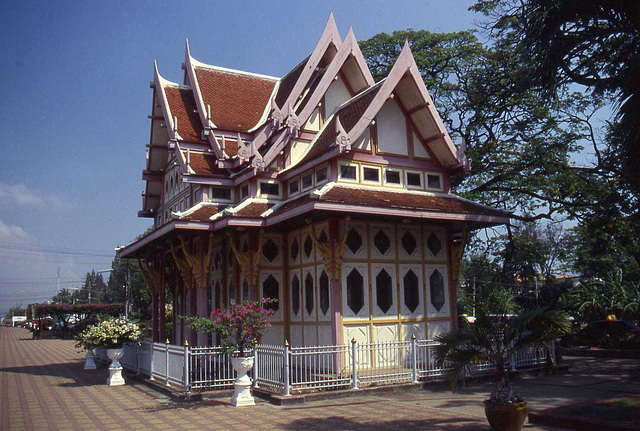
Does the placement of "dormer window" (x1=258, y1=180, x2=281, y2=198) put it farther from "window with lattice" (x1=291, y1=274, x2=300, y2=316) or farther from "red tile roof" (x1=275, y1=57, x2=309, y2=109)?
"red tile roof" (x1=275, y1=57, x2=309, y2=109)

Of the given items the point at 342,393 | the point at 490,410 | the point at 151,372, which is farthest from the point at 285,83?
the point at 490,410

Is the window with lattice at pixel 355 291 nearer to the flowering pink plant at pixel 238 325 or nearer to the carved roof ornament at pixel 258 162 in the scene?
the flowering pink plant at pixel 238 325

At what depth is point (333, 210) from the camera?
13.5 meters

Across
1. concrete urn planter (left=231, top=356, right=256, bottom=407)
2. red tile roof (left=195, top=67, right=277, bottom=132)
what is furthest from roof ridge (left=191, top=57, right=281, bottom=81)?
concrete urn planter (left=231, top=356, right=256, bottom=407)

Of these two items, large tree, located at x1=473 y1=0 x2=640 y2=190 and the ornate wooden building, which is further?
the ornate wooden building

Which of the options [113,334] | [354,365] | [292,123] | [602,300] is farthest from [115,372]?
[602,300]

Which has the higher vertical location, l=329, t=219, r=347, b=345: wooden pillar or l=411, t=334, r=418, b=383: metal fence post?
l=329, t=219, r=347, b=345: wooden pillar

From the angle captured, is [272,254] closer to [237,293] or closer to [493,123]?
[237,293]

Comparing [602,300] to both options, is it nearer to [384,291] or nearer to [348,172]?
[384,291]

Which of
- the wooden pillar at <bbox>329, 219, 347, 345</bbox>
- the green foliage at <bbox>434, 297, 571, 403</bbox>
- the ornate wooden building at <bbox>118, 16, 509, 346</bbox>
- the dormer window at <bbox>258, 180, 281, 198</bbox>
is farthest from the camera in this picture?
the dormer window at <bbox>258, 180, 281, 198</bbox>

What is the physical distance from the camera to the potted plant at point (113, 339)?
16078 millimetres

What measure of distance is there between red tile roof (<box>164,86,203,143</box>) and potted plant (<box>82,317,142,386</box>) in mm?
6766

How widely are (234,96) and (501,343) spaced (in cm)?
1597

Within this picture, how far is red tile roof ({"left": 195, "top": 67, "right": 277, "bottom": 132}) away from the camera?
2041cm
